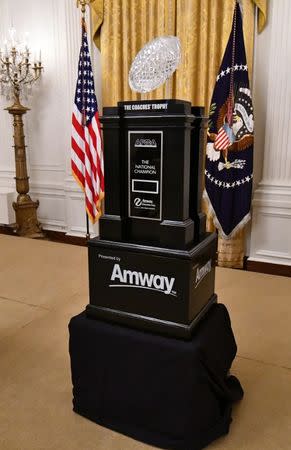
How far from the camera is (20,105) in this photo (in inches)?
176

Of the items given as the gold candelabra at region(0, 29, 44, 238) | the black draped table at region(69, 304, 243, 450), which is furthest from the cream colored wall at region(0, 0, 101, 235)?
the black draped table at region(69, 304, 243, 450)

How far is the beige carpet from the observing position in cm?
164

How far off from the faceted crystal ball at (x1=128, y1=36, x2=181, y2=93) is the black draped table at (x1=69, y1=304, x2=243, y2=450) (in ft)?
3.26

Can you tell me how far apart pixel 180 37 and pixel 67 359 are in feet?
9.85

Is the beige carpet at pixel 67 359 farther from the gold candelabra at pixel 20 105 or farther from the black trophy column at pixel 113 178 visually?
the gold candelabra at pixel 20 105

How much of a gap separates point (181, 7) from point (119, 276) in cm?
302

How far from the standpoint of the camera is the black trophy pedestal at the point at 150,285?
4.83ft

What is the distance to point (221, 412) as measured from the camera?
5.61 feet

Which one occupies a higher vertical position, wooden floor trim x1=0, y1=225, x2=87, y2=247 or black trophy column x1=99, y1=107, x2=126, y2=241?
black trophy column x1=99, y1=107, x2=126, y2=241

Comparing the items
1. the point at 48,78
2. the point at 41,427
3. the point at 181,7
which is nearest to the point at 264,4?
the point at 181,7

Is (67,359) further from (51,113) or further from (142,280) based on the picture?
(51,113)

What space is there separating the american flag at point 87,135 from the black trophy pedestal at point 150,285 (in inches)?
96.0

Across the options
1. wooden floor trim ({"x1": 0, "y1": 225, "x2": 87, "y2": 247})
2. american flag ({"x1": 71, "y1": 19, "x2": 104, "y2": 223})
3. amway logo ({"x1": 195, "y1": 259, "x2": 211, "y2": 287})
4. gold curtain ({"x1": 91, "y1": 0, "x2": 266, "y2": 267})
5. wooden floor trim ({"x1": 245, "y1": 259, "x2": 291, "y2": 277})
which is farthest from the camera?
wooden floor trim ({"x1": 0, "y1": 225, "x2": 87, "y2": 247})

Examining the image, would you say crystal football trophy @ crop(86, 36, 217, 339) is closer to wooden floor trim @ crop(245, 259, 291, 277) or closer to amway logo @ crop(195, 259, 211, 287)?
amway logo @ crop(195, 259, 211, 287)
